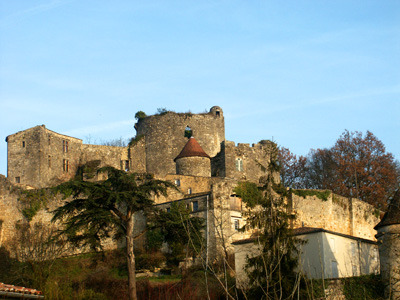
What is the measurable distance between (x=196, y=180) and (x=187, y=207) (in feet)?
26.6

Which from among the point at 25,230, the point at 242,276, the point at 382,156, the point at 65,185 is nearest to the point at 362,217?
the point at 382,156

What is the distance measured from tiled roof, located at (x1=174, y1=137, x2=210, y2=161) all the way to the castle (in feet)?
0.26

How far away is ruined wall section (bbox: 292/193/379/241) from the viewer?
4162cm

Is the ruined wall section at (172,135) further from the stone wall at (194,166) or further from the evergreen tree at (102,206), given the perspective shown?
the evergreen tree at (102,206)

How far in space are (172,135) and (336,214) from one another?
1682 cm

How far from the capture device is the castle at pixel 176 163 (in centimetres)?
4228

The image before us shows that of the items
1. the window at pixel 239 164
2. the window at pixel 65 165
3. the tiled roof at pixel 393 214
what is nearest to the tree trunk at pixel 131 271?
the tiled roof at pixel 393 214

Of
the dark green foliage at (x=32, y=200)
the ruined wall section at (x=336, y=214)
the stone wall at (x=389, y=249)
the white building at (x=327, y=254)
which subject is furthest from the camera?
the dark green foliage at (x=32, y=200)

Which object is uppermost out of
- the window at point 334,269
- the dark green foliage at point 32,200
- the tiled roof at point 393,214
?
the dark green foliage at point 32,200

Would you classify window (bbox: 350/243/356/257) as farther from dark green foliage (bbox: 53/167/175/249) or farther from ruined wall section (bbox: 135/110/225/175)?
ruined wall section (bbox: 135/110/225/175)

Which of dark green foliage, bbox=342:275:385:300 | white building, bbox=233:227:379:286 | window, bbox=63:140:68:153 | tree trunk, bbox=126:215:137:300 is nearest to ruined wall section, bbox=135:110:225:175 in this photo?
window, bbox=63:140:68:153

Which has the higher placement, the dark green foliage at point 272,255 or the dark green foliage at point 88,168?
the dark green foliage at point 88,168

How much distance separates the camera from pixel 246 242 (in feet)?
106

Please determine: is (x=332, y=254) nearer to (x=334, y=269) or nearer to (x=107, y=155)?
(x=334, y=269)
